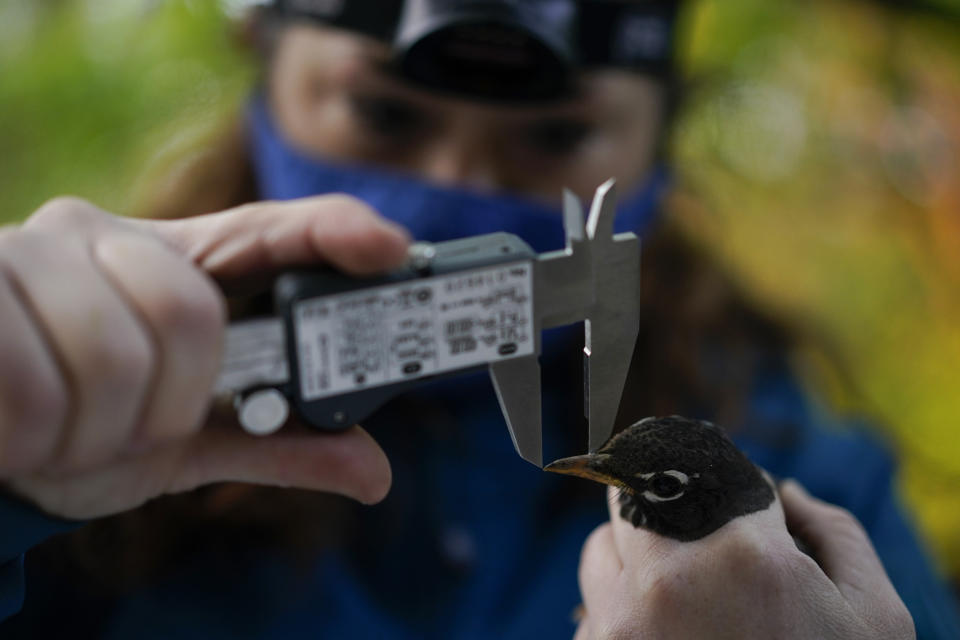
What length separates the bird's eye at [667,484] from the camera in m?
0.64

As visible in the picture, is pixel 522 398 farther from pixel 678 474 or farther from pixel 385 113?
pixel 385 113

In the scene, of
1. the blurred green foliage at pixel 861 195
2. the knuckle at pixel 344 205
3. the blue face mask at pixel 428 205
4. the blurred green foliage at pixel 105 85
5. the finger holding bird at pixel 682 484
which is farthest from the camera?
the blurred green foliage at pixel 861 195

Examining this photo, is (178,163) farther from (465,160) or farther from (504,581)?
(504,581)

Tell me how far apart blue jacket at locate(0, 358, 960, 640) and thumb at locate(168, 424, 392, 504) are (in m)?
0.67

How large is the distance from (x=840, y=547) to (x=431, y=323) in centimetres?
44

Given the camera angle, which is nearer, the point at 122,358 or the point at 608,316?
the point at 122,358

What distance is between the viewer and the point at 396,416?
1.37 meters

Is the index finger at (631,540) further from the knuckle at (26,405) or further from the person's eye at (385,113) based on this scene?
the person's eye at (385,113)

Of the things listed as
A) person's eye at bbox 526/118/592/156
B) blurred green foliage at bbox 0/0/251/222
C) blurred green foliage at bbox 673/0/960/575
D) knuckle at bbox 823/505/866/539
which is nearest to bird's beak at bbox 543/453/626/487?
knuckle at bbox 823/505/866/539

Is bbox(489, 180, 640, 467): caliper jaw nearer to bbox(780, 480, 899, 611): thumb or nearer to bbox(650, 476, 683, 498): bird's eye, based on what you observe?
bbox(650, 476, 683, 498): bird's eye

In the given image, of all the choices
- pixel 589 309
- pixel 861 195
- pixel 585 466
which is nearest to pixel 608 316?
pixel 589 309

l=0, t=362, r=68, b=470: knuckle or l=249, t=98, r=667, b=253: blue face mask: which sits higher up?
l=0, t=362, r=68, b=470: knuckle

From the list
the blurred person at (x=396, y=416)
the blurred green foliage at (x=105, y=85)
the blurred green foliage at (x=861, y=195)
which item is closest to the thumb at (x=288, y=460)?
the blurred person at (x=396, y=416)

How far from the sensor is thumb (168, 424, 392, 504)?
559 millimetres
